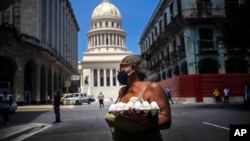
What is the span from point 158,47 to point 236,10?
23.3 m

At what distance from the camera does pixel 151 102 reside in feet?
7.56

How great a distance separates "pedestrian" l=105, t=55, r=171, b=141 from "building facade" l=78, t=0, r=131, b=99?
91.1m

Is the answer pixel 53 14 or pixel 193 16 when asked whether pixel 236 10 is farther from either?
pixel 53 14

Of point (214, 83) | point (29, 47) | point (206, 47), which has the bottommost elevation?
point (214, 83)

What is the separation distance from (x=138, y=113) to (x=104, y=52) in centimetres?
10349

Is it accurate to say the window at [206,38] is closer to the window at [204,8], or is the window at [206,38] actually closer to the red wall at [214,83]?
the window at [204,8]

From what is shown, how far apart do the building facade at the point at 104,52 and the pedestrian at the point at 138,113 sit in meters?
91.1

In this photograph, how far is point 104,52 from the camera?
105m

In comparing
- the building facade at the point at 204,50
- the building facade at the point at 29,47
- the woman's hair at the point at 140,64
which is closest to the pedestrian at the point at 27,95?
the building facade at the point at 29,47

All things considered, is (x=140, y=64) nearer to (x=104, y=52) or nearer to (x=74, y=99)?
(x=74, y=99)

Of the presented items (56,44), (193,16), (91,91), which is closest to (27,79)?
(56,44)

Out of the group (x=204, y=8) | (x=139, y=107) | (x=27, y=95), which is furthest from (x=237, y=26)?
(x=27, y=95)

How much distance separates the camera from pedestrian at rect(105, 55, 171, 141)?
222 centimetres

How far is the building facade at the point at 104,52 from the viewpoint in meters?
99.7
